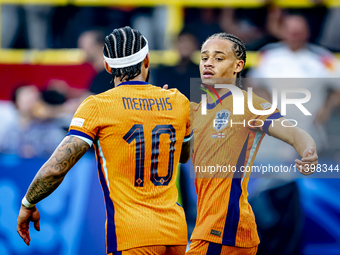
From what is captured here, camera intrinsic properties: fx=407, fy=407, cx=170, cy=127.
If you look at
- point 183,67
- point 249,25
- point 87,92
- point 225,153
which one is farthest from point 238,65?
point 87,92

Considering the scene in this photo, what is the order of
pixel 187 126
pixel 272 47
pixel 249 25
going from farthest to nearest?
pixel 249 25, pixel 272 47, pixel 187 126

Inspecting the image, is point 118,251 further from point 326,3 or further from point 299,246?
point 326,3

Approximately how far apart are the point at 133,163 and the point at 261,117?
96cm

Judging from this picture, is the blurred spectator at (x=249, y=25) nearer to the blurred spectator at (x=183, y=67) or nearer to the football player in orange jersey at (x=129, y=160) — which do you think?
the blurred spectator at (x=183, y=67)

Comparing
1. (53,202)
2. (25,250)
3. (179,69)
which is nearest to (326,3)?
(179,69)

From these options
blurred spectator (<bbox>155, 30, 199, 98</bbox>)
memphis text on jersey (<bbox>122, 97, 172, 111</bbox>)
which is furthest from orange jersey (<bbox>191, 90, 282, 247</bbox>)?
blurred spectator (<bbox>155, 30, 199, 98</bbox>)

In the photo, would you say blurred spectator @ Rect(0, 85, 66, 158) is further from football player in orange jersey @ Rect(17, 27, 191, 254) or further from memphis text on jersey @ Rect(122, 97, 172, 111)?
memphis text on jersey @ Rect(122, 97, 172, 111)

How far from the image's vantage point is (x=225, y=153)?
2957mm

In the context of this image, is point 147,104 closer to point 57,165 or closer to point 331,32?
point 57,165

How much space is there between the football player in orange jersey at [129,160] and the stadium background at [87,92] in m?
2.42

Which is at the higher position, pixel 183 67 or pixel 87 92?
pixel 183 67

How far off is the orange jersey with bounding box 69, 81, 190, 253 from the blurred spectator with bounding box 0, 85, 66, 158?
303 centimetres

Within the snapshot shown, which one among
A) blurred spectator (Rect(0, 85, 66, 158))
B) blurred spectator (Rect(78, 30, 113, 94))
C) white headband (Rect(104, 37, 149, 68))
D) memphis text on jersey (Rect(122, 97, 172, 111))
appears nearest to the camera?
memphis text on jersey (Rect(122, 97, 172, 111))

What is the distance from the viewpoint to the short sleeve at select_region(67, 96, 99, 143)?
2.44 metres
